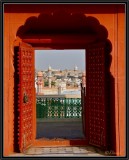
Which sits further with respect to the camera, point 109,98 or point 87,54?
point 87,54

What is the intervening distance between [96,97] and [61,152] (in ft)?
4.79

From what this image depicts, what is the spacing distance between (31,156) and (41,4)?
10.0ft

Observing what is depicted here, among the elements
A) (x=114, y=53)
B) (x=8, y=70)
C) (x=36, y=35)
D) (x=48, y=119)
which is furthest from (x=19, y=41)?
(x=48, y=119)

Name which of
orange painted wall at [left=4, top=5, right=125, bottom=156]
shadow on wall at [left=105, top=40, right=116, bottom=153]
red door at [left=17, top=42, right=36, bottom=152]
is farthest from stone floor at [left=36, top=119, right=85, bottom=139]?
orange painted wall at [left=4, top=5, right=125, bottom=156]

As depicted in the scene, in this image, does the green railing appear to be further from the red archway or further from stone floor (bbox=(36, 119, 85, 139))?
the red archway

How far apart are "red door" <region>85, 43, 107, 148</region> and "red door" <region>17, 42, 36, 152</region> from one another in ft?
4.43

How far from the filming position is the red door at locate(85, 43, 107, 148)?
261 inches

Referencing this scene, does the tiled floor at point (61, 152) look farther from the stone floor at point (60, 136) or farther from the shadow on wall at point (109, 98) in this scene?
the shadow on wall at point (109, 98)

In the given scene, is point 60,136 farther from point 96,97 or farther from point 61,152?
point 96,97

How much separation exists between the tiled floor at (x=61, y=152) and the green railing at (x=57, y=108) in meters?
3.91

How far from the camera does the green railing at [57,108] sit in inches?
434

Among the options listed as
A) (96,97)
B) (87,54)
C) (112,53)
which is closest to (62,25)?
(87,54)

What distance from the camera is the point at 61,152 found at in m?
6.66

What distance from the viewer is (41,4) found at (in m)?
5.89
